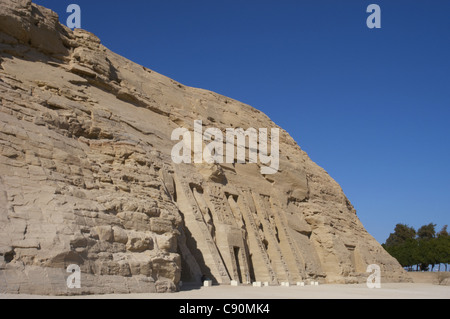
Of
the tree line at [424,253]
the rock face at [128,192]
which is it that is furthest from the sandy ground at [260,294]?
the tree line at [424,253]

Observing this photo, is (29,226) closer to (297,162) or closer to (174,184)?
(174,184)

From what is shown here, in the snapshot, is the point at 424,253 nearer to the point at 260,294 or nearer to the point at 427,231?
the point at 427,231

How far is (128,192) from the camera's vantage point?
13.9 metres

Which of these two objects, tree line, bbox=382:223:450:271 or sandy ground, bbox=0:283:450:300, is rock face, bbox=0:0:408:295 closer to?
sandy ground, bbox=0:283:450:300

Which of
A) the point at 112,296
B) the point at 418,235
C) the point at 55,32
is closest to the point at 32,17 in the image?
the point at 55,32

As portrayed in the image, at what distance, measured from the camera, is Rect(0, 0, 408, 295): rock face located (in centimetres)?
1095

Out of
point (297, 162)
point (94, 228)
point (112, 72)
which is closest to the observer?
point (94, 228)

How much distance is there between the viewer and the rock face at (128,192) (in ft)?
35.9

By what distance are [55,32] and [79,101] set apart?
3.41m

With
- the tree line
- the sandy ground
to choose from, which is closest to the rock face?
the sandy ground

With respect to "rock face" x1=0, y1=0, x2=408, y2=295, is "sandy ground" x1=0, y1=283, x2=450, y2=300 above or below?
below

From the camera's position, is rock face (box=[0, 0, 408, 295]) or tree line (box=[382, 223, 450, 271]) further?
tree line (box=[382, 223, 450, 271])

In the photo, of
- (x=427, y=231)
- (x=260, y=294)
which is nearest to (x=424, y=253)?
(x=427, y=231)

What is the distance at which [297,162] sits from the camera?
98.1ft
